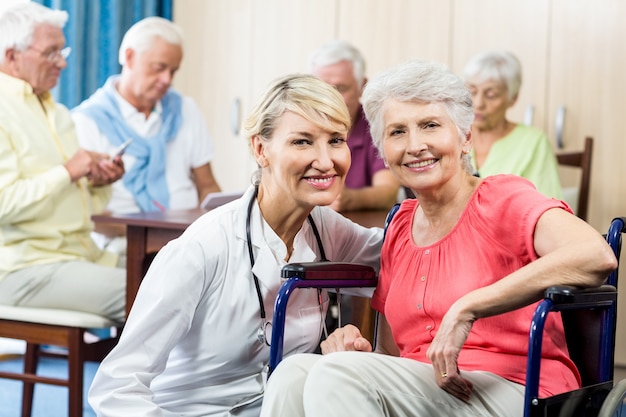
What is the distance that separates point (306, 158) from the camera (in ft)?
5.70

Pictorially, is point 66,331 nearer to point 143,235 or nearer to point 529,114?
point 143,235

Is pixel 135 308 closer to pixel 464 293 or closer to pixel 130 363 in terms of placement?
pixel 130 363

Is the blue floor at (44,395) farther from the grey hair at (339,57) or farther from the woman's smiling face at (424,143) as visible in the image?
the woman's smiling face at (424,143)

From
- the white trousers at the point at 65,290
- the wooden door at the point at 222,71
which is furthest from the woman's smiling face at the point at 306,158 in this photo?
the wooden door at the point at 222,71

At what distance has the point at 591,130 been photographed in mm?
3961

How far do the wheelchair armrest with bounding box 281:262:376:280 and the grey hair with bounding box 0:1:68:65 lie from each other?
1597mm

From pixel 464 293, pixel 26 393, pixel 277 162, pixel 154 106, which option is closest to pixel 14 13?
pixel 154 106

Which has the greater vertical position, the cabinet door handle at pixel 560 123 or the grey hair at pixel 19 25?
the grey hair at pixel 19 25

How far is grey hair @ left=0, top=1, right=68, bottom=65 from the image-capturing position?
2877 millimetres

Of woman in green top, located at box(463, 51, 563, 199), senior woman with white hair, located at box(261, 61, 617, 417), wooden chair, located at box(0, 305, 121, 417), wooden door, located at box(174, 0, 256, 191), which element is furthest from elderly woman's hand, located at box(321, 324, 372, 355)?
wooden door, located at box(174, 0, 256, 191)

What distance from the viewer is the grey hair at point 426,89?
5.67 feet

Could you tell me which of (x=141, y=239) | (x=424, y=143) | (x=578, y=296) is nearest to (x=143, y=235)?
(x=141, y=239)

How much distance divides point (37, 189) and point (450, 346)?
1.58 m

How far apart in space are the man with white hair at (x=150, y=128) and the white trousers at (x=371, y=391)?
81.6 inches
